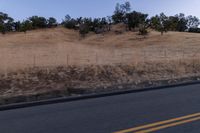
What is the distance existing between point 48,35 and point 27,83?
43.1 meters

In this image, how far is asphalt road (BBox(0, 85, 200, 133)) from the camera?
6562 mm

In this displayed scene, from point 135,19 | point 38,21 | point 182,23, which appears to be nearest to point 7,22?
point 38,21

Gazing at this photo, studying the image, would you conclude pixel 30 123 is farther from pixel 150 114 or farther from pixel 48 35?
pixel 48 35

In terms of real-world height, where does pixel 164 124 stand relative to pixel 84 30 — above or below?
below

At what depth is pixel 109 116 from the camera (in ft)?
25.2

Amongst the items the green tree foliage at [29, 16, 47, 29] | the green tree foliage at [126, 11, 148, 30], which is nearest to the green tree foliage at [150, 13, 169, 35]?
the green tree foliage at [126, 11, 148, 30]

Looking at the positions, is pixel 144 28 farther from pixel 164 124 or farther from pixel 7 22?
pixel 164 124

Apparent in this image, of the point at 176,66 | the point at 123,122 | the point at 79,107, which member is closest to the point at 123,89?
the point at 79,107

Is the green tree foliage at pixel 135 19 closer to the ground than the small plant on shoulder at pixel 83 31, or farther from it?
farther from it

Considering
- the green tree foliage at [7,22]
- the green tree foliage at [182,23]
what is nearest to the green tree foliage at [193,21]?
the green tree foliage at [182,23]

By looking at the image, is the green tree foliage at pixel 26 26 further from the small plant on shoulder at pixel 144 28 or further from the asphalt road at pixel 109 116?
the asphalt road at pixel 109 116

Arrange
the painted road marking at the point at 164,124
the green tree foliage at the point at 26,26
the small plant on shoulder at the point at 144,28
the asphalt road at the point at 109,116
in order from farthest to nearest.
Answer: the green tree foliage at the point at 26,26 < the small plant on shoulder at the point at 144,28 < the asphalt road at the point at 109,116 < the painted road marking at the point at 164,124

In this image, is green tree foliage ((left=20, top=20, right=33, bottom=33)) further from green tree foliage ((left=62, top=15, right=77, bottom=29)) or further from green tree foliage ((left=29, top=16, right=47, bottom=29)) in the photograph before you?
green tree foliage ((left=62, top=15, right=77, bottom=29))

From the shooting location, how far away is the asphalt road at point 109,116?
6.56m
